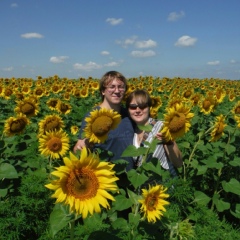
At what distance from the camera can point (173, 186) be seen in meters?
3.61

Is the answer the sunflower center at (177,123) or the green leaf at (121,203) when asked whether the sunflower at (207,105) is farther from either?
the green leaf at (121,203)

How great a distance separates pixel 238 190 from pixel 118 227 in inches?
70.9

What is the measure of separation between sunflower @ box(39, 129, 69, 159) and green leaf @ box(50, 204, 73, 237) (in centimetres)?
145

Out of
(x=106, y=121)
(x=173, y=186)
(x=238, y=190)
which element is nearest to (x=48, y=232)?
(x=106, y=121)

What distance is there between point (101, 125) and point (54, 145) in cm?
110

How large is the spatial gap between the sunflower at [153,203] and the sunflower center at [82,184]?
61cm

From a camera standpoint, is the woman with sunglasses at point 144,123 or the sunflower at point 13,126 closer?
the woman with sunglasses at point 144,123

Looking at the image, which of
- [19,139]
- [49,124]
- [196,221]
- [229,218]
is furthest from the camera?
[19,139]

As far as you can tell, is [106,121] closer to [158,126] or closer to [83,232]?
[83,232]

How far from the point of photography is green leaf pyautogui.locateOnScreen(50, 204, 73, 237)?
81.7 inches

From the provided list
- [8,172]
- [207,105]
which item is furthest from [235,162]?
[8,172]

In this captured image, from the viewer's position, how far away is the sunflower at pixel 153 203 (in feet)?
8.21

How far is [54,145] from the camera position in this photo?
3.62 m

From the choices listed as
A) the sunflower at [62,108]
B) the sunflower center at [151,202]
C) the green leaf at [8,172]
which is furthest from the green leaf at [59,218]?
the sunflower at [62,108]
